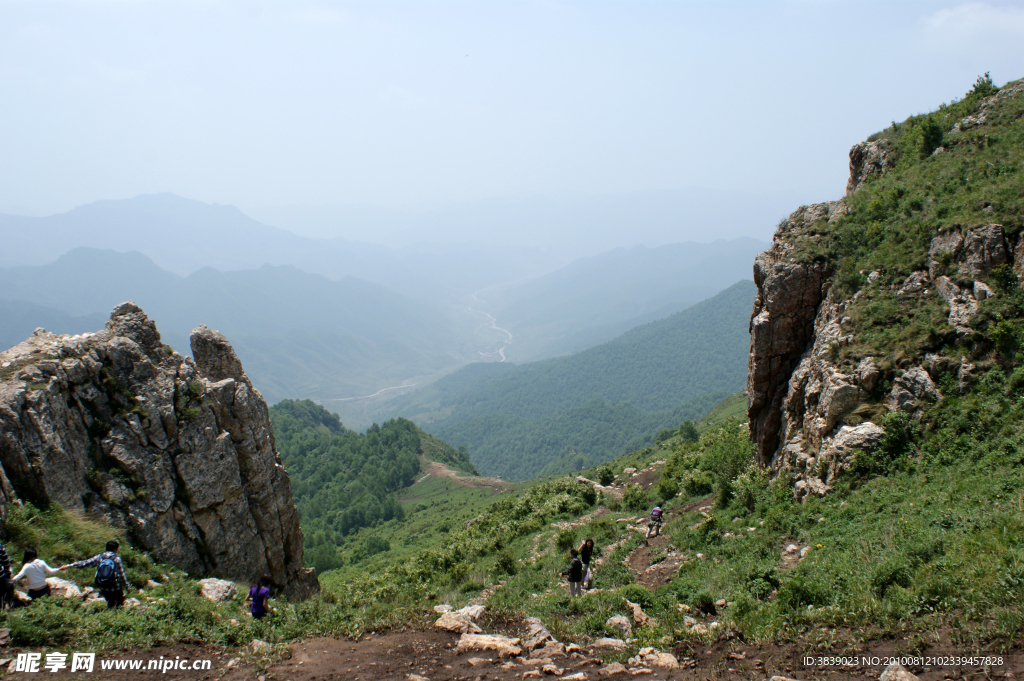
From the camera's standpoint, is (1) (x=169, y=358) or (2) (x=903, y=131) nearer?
(1) (x=169, y=358)

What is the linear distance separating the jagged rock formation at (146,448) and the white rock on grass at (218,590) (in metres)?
2.40

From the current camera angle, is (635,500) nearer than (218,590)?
No

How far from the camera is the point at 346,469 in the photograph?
106 meters

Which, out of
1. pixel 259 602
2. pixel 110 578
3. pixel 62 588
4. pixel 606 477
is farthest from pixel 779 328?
pixel 62 588

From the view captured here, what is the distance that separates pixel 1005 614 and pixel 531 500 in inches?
1314

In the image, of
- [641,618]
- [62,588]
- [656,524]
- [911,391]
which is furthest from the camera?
[656,524]

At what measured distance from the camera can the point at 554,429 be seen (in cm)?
19550

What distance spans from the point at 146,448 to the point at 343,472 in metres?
91.9

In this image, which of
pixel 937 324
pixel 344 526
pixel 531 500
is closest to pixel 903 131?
pixel 937 324

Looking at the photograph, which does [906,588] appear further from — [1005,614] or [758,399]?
[758,399]

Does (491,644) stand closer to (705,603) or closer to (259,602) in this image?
(705,603)

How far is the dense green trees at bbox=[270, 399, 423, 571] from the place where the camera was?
87.4 meters

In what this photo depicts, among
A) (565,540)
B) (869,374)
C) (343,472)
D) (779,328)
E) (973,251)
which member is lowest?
(343,472)

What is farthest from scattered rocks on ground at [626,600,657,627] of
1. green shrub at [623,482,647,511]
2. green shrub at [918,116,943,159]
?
green shrub at [918,116,943,159]
